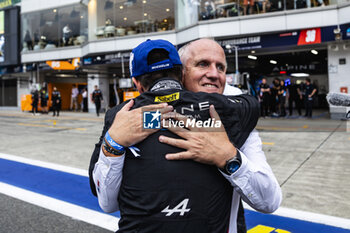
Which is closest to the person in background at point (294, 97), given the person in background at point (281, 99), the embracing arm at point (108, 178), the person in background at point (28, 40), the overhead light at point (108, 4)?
the person in background at point (281, 99)

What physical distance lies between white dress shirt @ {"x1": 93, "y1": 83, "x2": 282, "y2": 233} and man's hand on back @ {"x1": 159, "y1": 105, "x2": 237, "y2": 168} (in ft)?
0.29

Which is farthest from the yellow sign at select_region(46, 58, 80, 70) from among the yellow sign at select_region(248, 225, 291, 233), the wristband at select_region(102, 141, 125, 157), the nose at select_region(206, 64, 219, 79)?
the wristband at select_region(102, 141, 125, 157)

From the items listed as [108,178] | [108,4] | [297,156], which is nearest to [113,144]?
[108,178]

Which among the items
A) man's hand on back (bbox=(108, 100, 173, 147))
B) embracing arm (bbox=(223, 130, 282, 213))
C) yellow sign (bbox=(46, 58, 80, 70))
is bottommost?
embracing arm (bbox=(223, 130, 282, 213))

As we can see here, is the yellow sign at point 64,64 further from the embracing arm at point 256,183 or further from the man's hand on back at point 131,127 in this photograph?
the embracing arm at point 256,183

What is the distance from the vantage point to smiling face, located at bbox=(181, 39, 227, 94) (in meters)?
1.80

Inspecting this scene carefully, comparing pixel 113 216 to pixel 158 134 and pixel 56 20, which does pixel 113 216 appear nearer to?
pixel 158 134

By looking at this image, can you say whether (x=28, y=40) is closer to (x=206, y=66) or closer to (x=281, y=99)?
(x=281, y=99)

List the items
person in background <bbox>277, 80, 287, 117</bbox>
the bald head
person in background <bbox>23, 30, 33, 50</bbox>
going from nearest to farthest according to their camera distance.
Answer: the bald head < person in background <bbox>277, 80, 287, 117</bbox> < person in background <bbox>23, 30, 33, 50</bbox>

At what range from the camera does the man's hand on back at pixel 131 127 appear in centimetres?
130

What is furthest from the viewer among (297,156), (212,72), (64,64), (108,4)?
(64,64)

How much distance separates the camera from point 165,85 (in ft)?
4.55

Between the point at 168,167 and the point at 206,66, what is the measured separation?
2.64ft

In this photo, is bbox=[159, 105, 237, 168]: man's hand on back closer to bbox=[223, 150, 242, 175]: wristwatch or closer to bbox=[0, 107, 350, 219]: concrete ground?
bbox=[223, 150, 242, 175]: wristwatch
